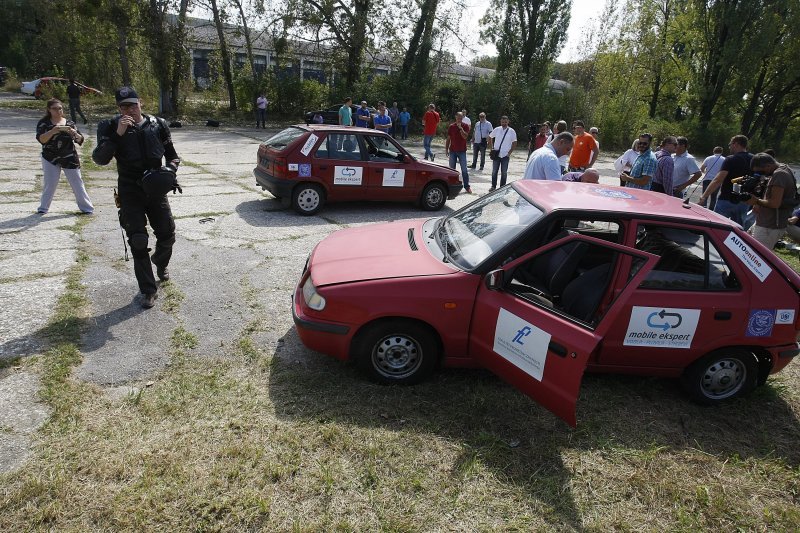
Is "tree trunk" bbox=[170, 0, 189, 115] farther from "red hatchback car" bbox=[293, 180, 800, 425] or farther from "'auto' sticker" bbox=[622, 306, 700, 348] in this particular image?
"'auto' sticker" bbox=[622, 306, 700, 348]

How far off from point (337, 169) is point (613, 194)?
17.8 feet

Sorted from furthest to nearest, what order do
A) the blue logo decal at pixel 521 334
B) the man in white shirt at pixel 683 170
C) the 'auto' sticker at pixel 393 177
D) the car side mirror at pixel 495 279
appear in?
1. the 'auto' sticker at pixel 393 177
2. the man in white shirt at pixel 683 170
3. the car side mirror at pixel 495 279
4. the blue logo decal at pixel 521 334

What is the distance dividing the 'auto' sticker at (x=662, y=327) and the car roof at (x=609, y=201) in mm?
712

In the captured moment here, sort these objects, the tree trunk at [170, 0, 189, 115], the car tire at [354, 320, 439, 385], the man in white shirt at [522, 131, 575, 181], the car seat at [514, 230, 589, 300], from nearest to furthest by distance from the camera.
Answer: the car tire at [354, 320, 439, 385], the car seat at [514, 230, 589, 300], the man in white shirt at [522, 131, 575, 181], the tree trunk at [170, 0, 189, 115]

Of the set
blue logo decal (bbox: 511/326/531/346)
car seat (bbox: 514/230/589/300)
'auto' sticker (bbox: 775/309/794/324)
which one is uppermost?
car seat (bbox: 514/230/589/300)

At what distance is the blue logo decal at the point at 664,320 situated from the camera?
144 inches

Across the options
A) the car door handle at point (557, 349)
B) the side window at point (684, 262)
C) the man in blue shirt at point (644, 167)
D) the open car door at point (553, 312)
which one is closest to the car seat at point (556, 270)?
the open car door at point (553, 312)

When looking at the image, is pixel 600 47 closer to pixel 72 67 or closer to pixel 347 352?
pixel 72 67

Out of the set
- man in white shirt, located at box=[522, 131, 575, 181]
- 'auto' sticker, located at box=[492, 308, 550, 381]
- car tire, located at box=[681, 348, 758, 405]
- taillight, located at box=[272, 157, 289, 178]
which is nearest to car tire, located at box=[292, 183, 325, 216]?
taillight, located at box=[272, 157, 289, 178]

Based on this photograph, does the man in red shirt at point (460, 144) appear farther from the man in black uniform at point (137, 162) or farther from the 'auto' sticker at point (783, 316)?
the 'auto' sticker at point (783, 316)

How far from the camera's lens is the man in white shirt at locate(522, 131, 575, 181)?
6309mm

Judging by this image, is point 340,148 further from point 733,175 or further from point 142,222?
point 733,175

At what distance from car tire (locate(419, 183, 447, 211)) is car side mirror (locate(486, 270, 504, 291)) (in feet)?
20.7

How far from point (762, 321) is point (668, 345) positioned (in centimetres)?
72
